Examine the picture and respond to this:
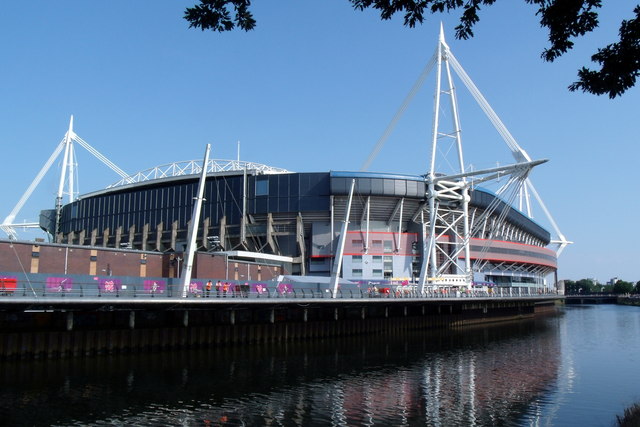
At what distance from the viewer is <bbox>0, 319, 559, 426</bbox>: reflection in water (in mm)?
24594

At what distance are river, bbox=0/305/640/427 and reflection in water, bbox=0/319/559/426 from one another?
0.08 metres

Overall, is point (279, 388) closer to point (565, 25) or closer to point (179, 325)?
point (179, 325)

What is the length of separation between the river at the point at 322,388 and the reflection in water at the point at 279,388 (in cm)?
8

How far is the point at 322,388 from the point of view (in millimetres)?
31375

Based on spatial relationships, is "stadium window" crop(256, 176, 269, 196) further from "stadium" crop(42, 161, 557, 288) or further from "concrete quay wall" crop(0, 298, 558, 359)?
"concrete quay wall" crop(0, 298, 558, 359)

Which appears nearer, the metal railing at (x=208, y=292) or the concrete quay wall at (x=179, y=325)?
the metal railing at (x=208, y=292)

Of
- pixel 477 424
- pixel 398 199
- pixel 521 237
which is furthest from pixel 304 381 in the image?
pixel 521 237

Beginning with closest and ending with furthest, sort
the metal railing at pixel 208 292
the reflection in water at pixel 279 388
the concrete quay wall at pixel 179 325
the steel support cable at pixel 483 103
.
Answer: the reflection in water at pixel 279 388 → the metal railing at pixel 208 292 → the concrete quay wall at pixel 179 325 → the steel support cable at pixel 483 103

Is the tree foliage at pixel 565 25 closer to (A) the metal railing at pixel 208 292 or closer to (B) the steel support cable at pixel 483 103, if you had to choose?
(A) the metal railing at pixel 208 292

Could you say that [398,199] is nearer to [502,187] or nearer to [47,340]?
[502,187]

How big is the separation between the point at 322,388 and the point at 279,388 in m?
2.63

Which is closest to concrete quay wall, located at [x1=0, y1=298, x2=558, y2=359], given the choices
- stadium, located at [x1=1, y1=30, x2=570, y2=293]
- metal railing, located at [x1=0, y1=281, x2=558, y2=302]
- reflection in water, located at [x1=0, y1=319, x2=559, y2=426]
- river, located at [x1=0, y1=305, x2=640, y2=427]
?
metal railing, located at [x1=0, y1=281, x2=558, y2=302]

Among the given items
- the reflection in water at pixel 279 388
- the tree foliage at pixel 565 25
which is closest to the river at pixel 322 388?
the reflection in water at pixel 279 388

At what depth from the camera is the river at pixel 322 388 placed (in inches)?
969
